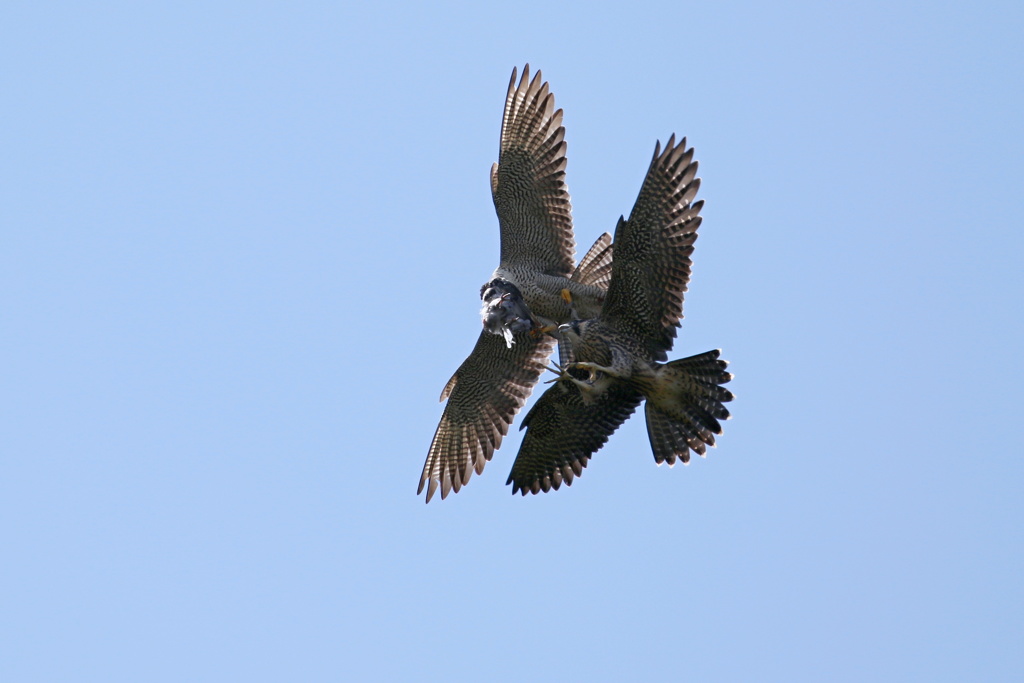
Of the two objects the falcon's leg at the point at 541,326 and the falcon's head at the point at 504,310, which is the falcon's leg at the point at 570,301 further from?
the falcon's head at the point at 504,310

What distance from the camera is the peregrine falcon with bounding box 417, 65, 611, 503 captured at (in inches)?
536

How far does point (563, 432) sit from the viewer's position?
13102 millimetres

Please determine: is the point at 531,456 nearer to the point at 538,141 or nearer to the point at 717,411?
the point at 717,411

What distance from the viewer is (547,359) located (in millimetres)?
14820

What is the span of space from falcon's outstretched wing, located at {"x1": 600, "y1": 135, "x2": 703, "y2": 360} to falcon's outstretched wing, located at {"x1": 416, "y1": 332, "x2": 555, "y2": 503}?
2.74m

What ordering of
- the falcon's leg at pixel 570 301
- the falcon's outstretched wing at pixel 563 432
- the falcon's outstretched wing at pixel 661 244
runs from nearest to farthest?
the falcon's outstretched wing at pixel 661 244
the falcon's outstretched wing at pixel 563 432
the falcon's leg at pixel 570 301

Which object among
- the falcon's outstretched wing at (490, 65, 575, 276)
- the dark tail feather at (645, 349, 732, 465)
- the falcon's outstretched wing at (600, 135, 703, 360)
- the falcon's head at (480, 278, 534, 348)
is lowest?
the dark tail feather at (645, 349, 732, 465)

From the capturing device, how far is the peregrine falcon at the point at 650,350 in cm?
1156

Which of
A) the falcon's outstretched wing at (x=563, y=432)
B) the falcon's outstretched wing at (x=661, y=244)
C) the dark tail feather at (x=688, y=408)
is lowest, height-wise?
the dark tail feather at (x=688, y=408)

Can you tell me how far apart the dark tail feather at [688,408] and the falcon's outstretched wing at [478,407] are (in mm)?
2615

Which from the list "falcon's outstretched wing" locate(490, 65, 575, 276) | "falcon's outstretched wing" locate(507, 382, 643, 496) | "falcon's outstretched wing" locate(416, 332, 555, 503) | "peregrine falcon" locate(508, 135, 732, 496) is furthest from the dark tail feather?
"falcon's outstretched wing" locate(416, 332, 555, 503)

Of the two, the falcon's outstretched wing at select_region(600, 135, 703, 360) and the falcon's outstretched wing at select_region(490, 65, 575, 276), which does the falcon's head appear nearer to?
the falcon's outstretched wing at select_region(490, 65, 575, 276)

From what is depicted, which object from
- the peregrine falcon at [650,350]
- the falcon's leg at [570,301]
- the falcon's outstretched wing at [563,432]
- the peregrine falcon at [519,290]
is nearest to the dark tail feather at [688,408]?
the peregrine falcon at [650,350]

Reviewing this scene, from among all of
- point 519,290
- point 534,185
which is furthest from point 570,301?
point 534,185
